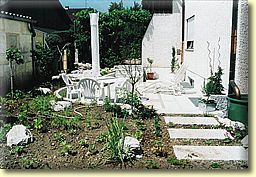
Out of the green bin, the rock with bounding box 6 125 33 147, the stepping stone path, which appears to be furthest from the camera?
the green bin

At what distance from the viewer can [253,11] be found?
511 cm

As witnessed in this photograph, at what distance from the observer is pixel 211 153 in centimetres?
433

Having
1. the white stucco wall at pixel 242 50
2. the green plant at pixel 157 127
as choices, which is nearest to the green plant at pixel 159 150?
the green plant at pixel 157 127

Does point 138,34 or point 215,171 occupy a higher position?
point 138,34

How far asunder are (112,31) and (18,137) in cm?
1256

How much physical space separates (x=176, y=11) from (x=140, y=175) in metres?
13.2

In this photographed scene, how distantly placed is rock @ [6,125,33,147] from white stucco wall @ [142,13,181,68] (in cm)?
1150

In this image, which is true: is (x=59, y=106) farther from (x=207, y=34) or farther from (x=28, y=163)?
(x=207, y=34)

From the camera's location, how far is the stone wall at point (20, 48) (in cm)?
808

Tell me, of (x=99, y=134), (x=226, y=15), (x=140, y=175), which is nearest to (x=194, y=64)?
(x=226, y=15)

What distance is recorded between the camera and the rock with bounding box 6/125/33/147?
176 inches

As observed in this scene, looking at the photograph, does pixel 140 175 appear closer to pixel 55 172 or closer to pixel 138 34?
pixel 55 172

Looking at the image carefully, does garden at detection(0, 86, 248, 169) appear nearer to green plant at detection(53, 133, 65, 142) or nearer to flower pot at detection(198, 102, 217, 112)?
green plant at detection(53, 133, 65, 142)

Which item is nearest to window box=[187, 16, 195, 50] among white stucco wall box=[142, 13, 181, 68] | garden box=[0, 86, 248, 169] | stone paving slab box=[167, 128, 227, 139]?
white stucco wall box=[142, 13, 181, 68]
